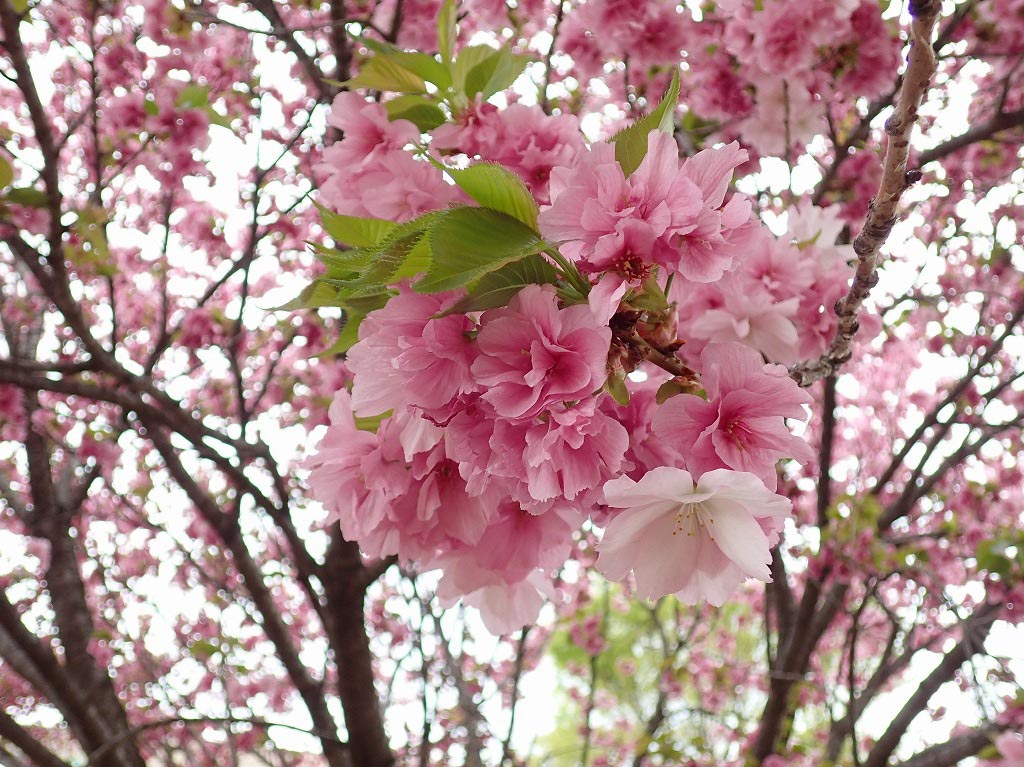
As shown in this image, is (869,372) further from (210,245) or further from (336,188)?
(336,188)

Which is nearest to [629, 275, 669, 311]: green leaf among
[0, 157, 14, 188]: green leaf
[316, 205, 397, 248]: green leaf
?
[316, 205, 397, 248]: green leaf

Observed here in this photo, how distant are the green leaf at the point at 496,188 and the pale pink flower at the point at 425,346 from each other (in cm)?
11

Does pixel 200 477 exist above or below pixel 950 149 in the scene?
above

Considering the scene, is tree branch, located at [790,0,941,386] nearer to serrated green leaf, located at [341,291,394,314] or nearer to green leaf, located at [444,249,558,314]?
green leaf, located at [444,249,558,314]

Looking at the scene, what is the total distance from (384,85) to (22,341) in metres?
4.32

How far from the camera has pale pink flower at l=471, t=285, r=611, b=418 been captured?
746mm

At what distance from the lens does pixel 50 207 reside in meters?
2.09

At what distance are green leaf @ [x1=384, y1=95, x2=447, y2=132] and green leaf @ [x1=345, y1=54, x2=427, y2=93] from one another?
19 millimetres

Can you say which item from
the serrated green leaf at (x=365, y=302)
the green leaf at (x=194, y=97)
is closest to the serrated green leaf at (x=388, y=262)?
the serrated green leaf at (x=365, y=302)

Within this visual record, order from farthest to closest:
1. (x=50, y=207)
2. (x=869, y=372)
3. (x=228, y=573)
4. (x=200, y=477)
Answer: (x=869, y=372)
(x=200, y=477)
(x=228, y=573)
(x=50, y=207)

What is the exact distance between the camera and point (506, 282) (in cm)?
80

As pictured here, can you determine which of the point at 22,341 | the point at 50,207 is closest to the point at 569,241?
the point at 50,207

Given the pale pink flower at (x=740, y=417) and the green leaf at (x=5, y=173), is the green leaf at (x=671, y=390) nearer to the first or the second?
the pale pink flower at (x=740, y=417)

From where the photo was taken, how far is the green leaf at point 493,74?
1.19 meters
